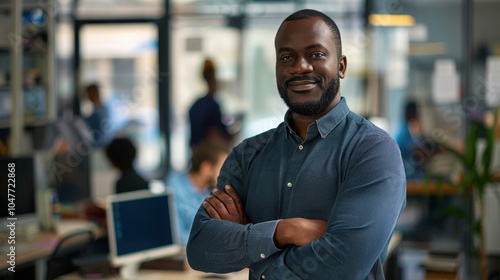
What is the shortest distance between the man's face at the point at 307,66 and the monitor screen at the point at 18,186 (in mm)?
2735

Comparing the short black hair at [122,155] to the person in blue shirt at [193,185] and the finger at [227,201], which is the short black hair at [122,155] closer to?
the person in blue shirt at [193,185]

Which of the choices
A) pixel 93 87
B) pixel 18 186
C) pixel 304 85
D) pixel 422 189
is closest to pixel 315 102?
pixel 304 85

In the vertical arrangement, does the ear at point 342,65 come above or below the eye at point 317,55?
below

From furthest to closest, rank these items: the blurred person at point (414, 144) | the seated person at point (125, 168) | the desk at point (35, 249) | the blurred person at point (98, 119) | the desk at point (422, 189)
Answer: the blurred person at point (98, 119), the blurred person at point (414, 144), the desk at point (422, 189), the seated person at point (125, 168), the desk at point (35, 249)

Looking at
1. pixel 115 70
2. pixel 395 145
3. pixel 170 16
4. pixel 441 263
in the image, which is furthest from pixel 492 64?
pixel 395 145

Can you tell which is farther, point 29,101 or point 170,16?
point 170,16

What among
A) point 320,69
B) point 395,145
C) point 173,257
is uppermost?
point 320,69

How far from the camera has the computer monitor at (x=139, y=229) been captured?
139 inches

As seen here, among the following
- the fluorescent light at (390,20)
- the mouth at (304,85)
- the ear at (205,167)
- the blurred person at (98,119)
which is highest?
the fluorescent light at (390,20)

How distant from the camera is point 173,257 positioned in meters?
3.89

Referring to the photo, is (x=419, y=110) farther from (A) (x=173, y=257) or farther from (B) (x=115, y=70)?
(A) (x=173, y=257)

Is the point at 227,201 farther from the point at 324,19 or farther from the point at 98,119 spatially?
the point at 98,119

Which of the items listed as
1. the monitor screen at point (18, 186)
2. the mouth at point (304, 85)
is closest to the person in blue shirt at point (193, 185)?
the monitor screen at point (18, 186)

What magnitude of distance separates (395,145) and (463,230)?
4780 mm
